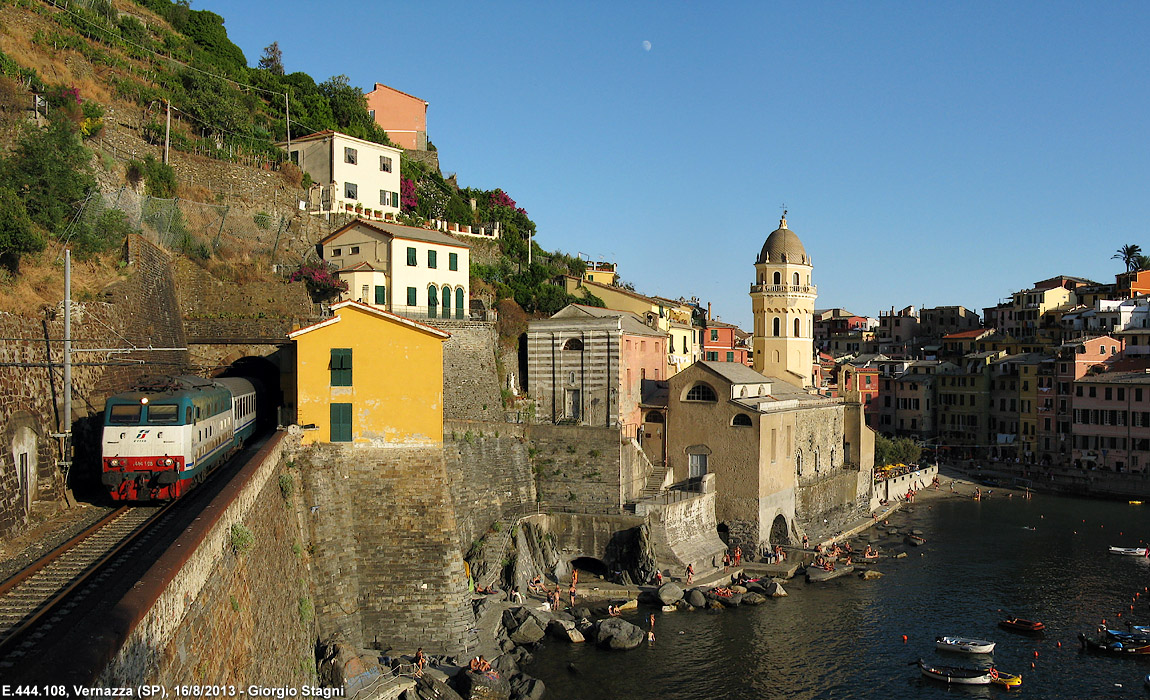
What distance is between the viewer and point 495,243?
57.1 metres

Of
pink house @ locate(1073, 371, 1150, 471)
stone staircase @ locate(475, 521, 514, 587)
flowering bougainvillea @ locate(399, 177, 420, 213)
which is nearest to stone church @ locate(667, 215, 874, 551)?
stone staircase @ locate(475, 521, 514, 587)

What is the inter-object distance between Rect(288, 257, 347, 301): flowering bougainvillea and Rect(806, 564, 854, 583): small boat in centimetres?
2629

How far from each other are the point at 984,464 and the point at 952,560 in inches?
1348

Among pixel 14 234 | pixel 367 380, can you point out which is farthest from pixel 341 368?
pixel 14 234

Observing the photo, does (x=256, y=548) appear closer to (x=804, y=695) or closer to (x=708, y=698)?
(x=708, y=698)

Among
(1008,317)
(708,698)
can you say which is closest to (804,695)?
(708,698)

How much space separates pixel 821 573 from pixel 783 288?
68.7 ft

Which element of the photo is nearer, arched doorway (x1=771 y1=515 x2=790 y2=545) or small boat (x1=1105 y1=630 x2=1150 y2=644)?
small boat (x1=1105 y1=630 x2=1150 y2=644)

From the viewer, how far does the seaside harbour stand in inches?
1172

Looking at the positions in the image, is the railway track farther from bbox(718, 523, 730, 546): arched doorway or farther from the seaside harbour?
bbox(718, 523, 730, 546): arched doorway

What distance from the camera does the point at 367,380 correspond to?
27891 millimetres

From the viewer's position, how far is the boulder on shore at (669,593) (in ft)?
119

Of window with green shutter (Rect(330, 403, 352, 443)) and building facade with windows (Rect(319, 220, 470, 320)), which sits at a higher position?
building facade with windows (Rect(319, 220, 470, 320))

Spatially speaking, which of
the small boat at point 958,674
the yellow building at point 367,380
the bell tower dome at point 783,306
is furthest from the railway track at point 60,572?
the bell tower dome at point 783,306
